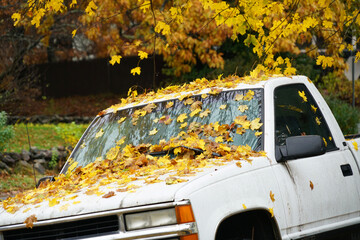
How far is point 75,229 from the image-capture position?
4500 mm

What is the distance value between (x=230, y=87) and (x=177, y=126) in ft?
1.85

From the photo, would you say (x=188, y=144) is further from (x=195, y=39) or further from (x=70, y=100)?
(x=70, y=100)

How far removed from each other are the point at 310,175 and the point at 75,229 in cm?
198

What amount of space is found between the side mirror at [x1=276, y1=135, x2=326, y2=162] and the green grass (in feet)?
42.3

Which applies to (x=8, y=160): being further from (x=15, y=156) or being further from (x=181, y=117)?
(x=181, y=117)

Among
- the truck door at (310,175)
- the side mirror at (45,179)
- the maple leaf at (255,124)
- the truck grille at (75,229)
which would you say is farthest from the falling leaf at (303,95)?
the truck grille at (75,229)

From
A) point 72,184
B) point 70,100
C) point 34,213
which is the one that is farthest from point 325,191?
point 70,100

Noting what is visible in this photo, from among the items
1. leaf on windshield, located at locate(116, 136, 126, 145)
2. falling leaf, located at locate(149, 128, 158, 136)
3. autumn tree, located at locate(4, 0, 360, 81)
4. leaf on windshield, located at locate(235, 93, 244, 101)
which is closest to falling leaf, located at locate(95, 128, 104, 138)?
leaf on windshield, located at locate(116, 136, 126, 145)

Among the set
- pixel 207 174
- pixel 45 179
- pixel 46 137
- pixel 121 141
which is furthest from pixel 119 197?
pixel 46 137

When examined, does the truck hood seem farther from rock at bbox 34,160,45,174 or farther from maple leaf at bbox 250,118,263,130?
rock at bbox 34,160,45,174

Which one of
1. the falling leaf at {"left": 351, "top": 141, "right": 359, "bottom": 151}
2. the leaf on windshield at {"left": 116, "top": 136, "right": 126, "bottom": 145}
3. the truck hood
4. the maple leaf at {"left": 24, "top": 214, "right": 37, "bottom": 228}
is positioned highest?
the leaf on windshield at {"left": 116, "top": 136, "right": 126, "bottom": 145}

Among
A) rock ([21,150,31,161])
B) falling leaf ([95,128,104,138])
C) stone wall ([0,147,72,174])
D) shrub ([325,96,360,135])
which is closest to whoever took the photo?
falling leaf ([95,128,104,138])

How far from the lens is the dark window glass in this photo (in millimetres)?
Answer: 5781

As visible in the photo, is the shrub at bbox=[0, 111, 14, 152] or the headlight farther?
the shrub at bbox=[0, 111, 14, 152]
